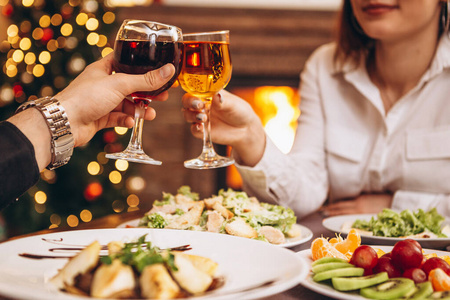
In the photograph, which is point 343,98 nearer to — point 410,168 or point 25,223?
point 410,168

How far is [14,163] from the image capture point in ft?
2.86

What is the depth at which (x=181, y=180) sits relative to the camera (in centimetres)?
442

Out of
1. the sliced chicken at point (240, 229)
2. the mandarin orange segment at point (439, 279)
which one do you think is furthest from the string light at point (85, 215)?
the mandarin orange segment at point (439, 279)

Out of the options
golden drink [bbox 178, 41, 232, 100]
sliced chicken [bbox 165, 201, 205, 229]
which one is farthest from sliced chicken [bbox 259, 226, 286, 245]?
golden drink [bbox 178, 41, 232, 100]

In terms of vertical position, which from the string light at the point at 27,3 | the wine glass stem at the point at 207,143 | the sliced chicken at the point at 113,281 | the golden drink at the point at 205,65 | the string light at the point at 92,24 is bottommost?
the sliced chicken at the point at 113,281

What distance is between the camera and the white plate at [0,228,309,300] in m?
0.61

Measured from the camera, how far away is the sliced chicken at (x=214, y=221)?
1081mm

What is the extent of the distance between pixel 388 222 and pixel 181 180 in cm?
328

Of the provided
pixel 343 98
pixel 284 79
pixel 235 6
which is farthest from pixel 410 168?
pixel 235 6

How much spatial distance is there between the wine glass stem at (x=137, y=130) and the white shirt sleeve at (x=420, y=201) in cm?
106

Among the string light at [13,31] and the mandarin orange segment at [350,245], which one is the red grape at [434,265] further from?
the string light at [13,31]

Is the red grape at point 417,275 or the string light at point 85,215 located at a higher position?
the red grape at point 417,275

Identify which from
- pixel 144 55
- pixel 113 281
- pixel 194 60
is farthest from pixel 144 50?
pixel 113 281

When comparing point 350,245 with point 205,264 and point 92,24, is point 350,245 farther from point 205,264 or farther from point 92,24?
point 92,24
